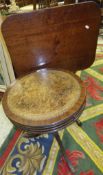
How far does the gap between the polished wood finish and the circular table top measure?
16 cm

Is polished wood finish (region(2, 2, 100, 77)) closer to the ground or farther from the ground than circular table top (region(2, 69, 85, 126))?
farther from the ground

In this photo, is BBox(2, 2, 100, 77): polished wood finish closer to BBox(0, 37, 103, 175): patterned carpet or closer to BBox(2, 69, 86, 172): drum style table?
BBox(2, 69, 86, 172): drum style table

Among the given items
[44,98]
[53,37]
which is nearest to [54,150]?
[44,98]

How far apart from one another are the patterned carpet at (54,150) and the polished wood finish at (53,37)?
54 cm

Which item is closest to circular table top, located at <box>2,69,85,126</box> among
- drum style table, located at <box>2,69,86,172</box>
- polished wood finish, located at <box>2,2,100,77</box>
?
drum style table, located at <box>2,69,86,172</box>

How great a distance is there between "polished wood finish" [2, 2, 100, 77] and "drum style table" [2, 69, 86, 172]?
168 mm

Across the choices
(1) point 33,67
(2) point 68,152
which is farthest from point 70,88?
(2) point 68,152

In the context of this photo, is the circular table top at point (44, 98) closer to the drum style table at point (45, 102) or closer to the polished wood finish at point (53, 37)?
the drum style table at point (45, 102)

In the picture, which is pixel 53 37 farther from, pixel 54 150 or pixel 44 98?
pixel 54 150

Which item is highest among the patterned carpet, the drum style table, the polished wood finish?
the polished wood finish

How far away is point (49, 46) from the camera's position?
115cm

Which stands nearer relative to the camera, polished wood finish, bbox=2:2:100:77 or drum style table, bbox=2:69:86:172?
drum style table, bbox=2:69:86:172

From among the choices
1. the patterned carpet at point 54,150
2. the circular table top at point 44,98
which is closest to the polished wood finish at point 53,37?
the circular table top at point 44,98

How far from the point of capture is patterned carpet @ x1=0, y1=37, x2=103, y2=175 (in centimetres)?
111
